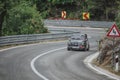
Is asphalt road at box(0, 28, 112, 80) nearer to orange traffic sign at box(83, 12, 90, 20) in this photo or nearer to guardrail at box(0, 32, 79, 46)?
guardrail at box(0, 32, 79, 46)

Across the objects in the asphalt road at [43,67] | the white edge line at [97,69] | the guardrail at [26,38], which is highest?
the guardrail at [26,38]

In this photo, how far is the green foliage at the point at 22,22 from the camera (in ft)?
132

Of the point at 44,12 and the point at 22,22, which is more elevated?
the point at 44,12

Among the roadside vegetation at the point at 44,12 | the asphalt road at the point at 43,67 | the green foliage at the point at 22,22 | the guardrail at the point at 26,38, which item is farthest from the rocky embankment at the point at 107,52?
the green foliage at the point at 22,22

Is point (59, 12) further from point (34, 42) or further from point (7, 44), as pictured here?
point (7, 44)

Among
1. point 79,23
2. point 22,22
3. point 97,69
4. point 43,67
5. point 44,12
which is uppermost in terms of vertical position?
point 44,12

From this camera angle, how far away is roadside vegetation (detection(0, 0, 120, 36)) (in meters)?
40.3

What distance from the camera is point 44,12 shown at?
63.5 m

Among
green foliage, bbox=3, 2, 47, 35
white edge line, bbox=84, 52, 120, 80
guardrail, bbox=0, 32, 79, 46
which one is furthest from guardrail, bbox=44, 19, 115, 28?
white edge line, bbox=84, 52, 120, 80

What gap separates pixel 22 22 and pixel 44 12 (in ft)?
73.4

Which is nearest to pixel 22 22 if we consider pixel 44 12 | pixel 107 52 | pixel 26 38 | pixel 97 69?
pixel 26 38

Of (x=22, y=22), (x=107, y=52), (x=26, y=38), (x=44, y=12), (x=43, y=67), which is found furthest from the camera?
(x=44, y=12)

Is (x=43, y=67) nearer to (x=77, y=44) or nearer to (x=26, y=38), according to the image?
(x=77, y=44)

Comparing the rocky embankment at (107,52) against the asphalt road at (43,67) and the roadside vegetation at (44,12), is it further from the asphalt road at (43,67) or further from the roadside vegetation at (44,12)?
the roadside vegetation at (44,12)
